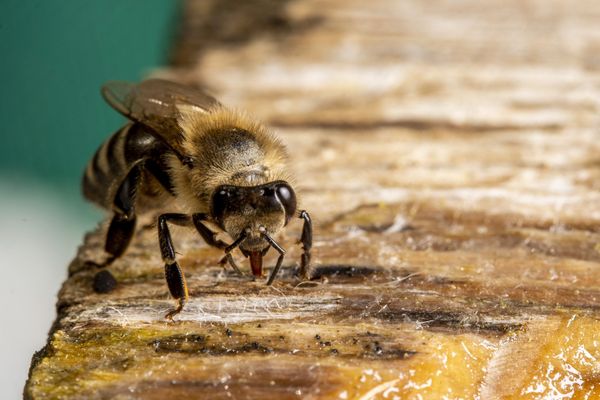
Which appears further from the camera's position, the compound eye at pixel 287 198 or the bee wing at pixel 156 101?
the bee wing at pixel 156 101

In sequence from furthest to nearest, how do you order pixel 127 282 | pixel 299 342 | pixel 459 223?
pixel 459 223, pixel 127 282, pixel 299 342

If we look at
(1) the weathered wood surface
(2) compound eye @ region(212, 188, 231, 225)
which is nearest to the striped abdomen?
(1) the weathered wood surface

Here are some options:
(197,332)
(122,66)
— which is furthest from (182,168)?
(122,66)

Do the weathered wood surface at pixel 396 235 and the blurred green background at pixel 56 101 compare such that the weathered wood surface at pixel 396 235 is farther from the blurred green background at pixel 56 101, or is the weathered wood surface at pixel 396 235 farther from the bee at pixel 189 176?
the blurred green background at pixel 56 101

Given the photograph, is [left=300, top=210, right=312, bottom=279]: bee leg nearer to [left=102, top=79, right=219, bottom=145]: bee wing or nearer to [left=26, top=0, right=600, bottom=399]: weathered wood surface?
[left=26, top=0, right=600, bottom=399]: weathered wood surface

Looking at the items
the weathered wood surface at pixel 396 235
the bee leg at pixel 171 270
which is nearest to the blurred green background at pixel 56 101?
the weathered wood surface at pixel 396 235

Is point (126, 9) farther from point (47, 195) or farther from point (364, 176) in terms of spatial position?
point (364, 176)
